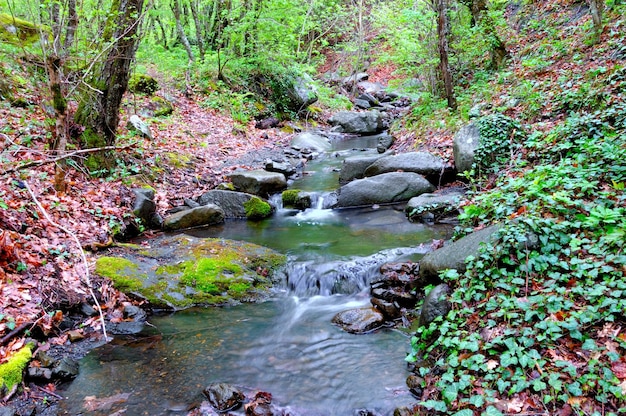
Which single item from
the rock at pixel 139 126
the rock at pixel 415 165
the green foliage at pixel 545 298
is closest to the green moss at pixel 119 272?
the green foliage at pixel 545 298

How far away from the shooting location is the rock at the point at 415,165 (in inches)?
378

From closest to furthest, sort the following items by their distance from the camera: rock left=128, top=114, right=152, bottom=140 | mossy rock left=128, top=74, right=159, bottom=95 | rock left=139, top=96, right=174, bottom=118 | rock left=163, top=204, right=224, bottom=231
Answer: rock left=163, top=204, right=224, bottom=231, rock left=128, top=114, right=152, bottom=140, rock left=139, top=96, right=174, bottom=118, mossy rock left=128, top=74, right=159, bottom=95

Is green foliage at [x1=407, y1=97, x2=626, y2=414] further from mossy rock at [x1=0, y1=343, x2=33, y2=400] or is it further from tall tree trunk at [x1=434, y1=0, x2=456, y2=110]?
tall tree trunk at [x1=434, y1=0, x2=456, y2=110]

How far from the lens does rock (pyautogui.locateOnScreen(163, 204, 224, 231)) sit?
870 centimetres

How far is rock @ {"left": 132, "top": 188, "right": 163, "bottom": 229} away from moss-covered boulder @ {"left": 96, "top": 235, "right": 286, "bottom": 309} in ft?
4.02

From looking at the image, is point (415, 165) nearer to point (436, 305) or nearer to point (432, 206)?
point (432, 206)

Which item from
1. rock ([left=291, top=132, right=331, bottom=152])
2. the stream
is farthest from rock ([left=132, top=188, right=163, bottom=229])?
rock ([left=291, top=132, right=331, bottom=152])

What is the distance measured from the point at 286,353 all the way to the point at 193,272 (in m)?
2.32

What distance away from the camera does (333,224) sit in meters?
9.21

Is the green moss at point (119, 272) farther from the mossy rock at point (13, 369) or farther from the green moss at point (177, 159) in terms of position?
the green moss at point (177, 159)

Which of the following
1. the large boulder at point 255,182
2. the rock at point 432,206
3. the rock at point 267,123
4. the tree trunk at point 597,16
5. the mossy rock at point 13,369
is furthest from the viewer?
the rock at point 267,123

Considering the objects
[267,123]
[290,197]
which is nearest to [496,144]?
[290,197]

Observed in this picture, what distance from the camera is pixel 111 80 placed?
28.3 feet

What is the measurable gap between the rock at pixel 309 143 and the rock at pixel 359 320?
11204mm
